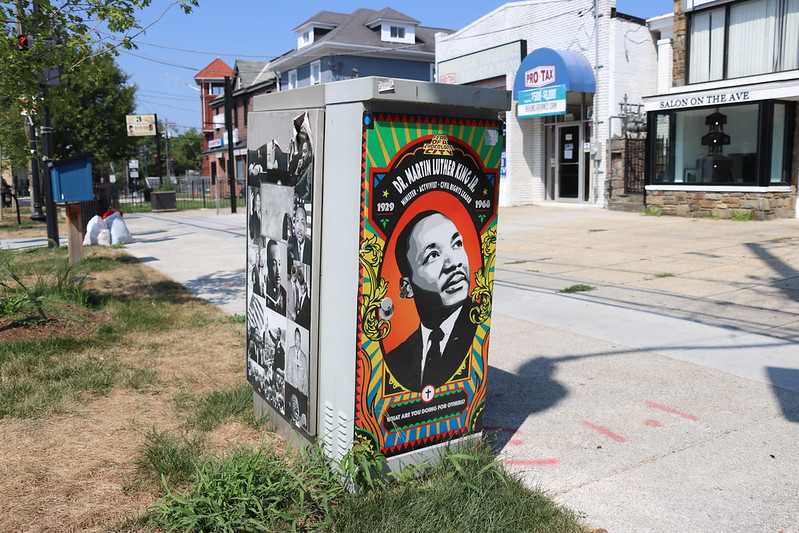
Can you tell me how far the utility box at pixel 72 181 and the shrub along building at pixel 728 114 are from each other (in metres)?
14.8

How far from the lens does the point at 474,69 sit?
88.6ft

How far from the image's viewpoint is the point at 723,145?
18641 millimetres

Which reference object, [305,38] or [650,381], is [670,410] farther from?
[305,38]

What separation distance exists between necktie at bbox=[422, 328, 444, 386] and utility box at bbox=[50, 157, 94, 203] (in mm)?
8571

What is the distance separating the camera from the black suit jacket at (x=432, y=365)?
3.36 meters

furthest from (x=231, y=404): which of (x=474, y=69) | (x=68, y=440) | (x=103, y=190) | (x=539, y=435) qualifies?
(x=474, y=69)

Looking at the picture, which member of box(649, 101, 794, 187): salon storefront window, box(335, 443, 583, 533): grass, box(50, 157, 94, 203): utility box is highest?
box(649, 101, 794, 187): salon storefront window

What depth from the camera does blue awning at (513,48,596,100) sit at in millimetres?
21625

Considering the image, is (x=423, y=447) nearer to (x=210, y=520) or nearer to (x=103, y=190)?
(x=210, y=520)

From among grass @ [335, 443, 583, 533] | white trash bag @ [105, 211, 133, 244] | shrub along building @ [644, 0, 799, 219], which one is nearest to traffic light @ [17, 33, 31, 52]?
grass @ [335, 443, 583, 533]

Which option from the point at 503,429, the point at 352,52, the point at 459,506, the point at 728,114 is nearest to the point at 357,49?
the point at 352,52

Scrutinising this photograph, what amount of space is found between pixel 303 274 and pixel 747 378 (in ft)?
11.3

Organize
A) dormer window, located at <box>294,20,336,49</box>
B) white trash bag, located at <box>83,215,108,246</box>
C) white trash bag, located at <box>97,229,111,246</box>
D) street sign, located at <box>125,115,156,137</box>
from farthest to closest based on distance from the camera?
dormer window, located at <box>294,20,336,49</box> → street sign, located at <box>125,115,156,137</box> → white trash bag, located at <box>97,229,111,246</box> → white trash bag, located at <box>83,215,108,246</box>

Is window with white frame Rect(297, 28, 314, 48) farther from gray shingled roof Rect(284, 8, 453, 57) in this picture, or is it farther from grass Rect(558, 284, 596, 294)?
grass Rect(558, 284, 596, 294)
